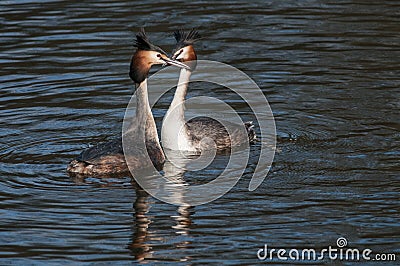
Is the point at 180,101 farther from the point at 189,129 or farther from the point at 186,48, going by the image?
the point at 186,48

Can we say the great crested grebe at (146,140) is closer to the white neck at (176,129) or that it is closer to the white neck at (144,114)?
the white neck at (144,114)

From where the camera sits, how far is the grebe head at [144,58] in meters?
9.85

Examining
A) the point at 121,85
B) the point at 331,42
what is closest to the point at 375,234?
the point at 121,85

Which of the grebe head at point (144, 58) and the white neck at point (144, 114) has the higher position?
the grebe head at point (144, 58)

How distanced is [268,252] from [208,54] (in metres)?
6.29

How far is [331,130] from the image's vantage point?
10680 mm

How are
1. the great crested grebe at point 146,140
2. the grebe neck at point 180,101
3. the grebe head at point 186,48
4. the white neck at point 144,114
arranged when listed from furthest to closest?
the grebe head at point 186,48 → the grebe neck at point 180,101 → the white neck at point 144,114 → the great crested grebe at point 146,140

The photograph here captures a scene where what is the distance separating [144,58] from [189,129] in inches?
39.6

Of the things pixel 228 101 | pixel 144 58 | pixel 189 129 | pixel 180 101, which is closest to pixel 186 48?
pixel 180 101

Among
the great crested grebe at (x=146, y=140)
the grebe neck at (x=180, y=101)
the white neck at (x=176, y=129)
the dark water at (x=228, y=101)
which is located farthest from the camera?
the grebe neck at (x=180, y=101)

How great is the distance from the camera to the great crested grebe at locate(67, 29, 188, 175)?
944cm

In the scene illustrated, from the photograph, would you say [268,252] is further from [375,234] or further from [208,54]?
[208,54]

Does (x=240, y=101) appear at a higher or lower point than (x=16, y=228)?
higher

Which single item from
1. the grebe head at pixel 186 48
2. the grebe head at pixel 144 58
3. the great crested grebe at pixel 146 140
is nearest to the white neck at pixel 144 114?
the great crested grebe at pixel 146 140
